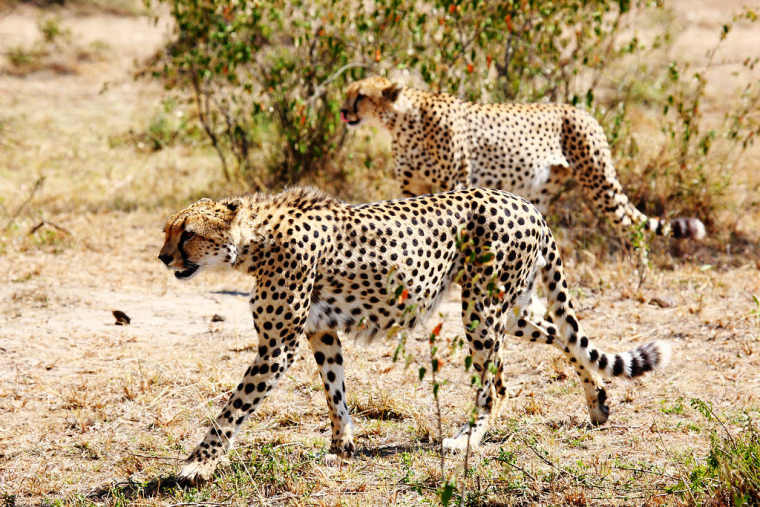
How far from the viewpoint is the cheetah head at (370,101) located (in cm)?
625

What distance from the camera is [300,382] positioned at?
4.90 metres

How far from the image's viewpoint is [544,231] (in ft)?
14.0

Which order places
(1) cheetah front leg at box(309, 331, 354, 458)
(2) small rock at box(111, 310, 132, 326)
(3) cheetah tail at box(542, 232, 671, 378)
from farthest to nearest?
(2) small rock at box(111, 310, 132, 326) → (3) cheetah tail at box(542, 232, 671, 378) → (1) cheetah front leg at box(309, 331, 354, 458)

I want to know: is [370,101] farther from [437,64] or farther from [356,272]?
[356,272]

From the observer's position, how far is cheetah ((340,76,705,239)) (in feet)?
20.5

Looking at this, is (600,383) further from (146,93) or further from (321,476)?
(146,93)

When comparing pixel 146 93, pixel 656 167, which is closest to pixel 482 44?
pixel 656 167

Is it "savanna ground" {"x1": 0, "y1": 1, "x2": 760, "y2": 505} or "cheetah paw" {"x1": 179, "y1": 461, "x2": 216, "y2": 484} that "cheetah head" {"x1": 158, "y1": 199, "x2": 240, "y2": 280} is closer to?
"cheetah paw" {"x1": 179, "y1": 461, "x2": 216, "y2": 484}

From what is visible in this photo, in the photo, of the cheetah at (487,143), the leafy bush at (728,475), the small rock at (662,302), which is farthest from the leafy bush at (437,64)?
the leafy bush at (728,475)

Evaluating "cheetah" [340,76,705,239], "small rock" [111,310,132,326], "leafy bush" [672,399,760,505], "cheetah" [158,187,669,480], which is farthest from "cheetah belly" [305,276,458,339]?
"cheetah" [340,76,705,239]

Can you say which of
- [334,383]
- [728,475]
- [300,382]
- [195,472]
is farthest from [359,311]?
[728,475]

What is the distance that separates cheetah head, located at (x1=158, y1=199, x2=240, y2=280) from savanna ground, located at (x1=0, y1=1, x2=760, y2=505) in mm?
866

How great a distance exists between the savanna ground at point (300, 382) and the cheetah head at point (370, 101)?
1.46 m

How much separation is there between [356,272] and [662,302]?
2.86m
